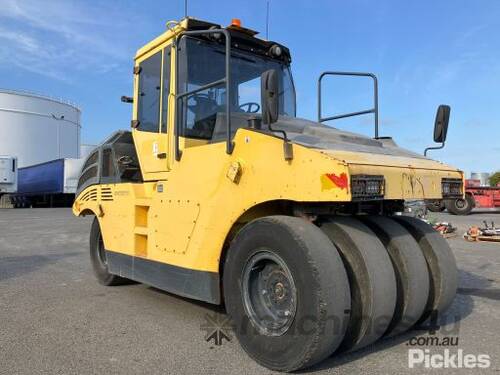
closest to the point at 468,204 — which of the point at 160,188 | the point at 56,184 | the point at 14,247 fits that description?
the point at 14,247

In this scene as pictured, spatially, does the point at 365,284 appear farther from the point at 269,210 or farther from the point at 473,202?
the point at 473,202

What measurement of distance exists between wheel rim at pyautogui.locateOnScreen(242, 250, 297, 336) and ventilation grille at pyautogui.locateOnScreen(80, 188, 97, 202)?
3.51m

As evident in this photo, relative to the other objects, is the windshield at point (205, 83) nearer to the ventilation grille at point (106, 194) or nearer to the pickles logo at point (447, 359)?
the ventilation grille at point (106, 194)

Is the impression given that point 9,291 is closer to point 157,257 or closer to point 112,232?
point 112,232

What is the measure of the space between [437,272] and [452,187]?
2.52 ft

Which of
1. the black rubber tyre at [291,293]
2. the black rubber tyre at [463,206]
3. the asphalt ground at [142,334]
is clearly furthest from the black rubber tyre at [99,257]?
the black rubber tyre at [463,206]

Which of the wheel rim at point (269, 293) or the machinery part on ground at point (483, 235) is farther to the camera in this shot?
the machinery part on ground at point (483, 235)

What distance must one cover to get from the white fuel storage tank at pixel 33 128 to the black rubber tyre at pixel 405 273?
58228mm

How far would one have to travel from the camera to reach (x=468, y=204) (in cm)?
2127

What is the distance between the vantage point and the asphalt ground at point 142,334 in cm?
366

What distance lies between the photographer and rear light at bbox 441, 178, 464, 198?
4.35 metres

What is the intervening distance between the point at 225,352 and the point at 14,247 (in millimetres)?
8671

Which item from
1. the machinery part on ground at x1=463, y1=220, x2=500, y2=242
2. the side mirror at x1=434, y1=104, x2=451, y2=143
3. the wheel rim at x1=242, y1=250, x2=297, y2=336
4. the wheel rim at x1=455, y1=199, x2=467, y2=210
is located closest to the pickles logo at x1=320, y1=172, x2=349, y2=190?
the wheel rim at x1=242, y1=250, x2=297, y2=336

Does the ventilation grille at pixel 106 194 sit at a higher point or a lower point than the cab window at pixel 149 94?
lower
